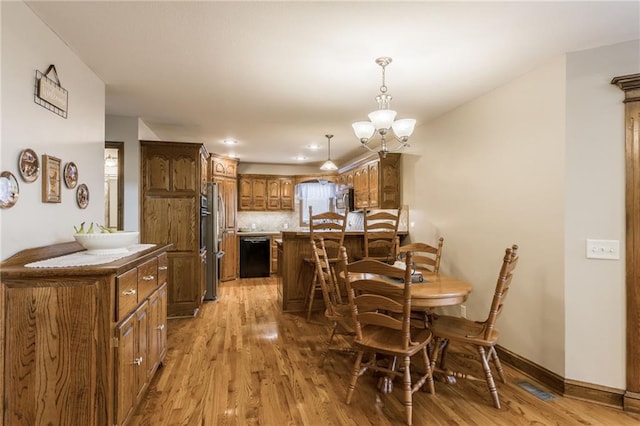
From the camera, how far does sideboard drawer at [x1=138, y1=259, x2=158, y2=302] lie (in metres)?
2.08

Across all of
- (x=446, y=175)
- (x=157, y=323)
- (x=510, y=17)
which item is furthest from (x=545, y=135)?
(x=157, y=323)

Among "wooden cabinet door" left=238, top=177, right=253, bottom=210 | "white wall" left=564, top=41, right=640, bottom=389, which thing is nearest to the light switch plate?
"white wall" left=564, top=41, right=640, bottom=389

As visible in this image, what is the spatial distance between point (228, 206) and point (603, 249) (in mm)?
5621

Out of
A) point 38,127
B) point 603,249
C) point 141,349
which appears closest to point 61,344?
point 141,349

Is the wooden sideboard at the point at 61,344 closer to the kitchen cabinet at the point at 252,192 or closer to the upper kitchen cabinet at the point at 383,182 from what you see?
the upper kitchen cabinet at the point at 383,182

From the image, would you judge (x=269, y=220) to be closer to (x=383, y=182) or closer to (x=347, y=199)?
(x=347, y=199)

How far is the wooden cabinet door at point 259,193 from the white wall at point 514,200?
14.6 feet

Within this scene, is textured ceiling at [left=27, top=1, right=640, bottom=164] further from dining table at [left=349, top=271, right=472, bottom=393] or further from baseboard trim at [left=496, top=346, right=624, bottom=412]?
baseboard trim at [left=496, top=346, right=624, bottom=412]

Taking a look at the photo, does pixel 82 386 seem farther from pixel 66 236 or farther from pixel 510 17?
pixel 510 17

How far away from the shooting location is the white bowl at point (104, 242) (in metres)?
1.97

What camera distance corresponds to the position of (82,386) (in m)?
1.63

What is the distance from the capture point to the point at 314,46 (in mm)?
2355

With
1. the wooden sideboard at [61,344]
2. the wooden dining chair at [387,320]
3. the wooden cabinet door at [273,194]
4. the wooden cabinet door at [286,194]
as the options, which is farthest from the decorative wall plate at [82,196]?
the wooden cabinet door at [286,194]

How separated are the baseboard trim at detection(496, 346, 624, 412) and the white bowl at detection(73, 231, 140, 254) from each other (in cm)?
317
